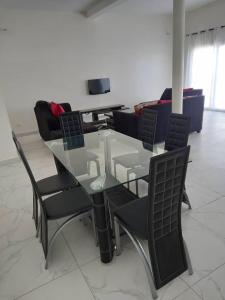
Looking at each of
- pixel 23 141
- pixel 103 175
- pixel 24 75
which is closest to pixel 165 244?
pixel 103 175

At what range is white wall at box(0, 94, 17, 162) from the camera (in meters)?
3.63

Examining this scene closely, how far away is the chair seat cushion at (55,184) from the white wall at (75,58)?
3676mm

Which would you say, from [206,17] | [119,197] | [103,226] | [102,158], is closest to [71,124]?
[102,158]

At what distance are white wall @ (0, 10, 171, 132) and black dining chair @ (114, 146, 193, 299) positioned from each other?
4663mm

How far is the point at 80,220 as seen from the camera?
2.17m

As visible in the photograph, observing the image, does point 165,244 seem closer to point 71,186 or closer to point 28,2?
point 71,186

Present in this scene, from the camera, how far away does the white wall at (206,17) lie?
568 centimetres

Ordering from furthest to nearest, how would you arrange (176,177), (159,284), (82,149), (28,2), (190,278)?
(28,2)
(82,149)
(190,278)
(159,284)
(176,177)

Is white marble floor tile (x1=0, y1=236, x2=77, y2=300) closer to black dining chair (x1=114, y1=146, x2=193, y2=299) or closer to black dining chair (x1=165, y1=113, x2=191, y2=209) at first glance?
black dining chair (x1=114, y1=146, x2=193, y2=299)

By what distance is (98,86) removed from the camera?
6.00m

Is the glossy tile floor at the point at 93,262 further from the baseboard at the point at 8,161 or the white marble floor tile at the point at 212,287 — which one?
the baseboard at the point at 8,161

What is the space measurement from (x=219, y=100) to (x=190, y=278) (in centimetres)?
596

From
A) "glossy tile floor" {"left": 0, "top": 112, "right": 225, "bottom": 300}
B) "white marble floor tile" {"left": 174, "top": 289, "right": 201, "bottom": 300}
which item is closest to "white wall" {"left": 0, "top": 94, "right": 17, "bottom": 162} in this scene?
"glossy tile floor" {"left": 0, "top": 112, "right": 225, "bottom": 300}

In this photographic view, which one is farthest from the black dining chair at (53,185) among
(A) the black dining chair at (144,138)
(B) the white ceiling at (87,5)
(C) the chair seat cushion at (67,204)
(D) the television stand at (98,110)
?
(B) the white ceiling at (87,5)
